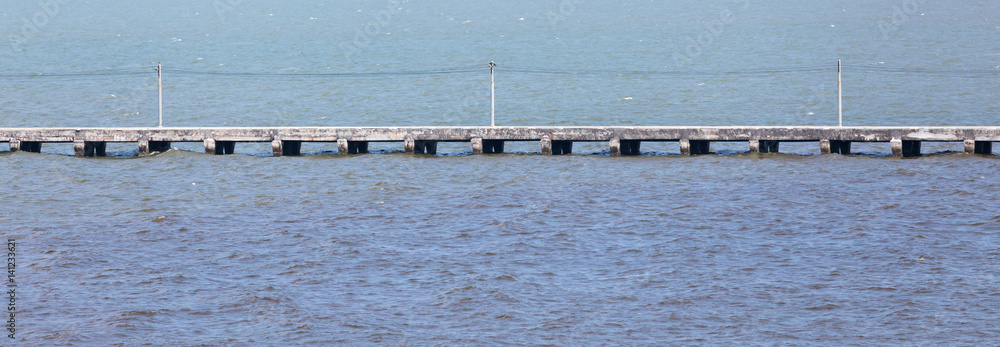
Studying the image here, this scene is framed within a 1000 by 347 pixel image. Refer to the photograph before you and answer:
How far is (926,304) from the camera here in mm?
15766

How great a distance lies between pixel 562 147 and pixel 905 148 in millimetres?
10624

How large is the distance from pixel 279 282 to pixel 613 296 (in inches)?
207

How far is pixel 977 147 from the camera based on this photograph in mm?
33156

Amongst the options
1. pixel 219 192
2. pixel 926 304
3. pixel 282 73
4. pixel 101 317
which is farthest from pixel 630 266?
pixel 282 73

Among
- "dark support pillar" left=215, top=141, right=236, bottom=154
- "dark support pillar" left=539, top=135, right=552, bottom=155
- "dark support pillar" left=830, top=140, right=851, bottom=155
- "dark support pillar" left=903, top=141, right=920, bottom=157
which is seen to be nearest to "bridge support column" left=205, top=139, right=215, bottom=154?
"dark support pillar" left=215, top=141, right=236, bottom=154

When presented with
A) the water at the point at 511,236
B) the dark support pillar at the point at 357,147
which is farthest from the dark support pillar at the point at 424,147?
the dark support pillar at the point at 357,147

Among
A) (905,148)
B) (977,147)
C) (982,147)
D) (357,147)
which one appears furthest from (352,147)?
(982,147)

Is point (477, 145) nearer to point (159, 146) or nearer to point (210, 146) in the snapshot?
point (210, 146)

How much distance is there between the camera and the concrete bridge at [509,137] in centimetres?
3284

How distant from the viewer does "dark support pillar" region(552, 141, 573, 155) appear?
3556 cm

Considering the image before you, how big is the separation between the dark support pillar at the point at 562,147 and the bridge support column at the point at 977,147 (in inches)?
474

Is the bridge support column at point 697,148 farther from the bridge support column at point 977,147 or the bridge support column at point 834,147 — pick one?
the bridge support column at point 977,147

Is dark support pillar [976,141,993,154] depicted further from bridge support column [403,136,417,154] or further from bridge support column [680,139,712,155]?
bridge support column [403,136,417,154]

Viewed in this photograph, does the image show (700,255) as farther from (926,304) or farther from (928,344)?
(928,344)
